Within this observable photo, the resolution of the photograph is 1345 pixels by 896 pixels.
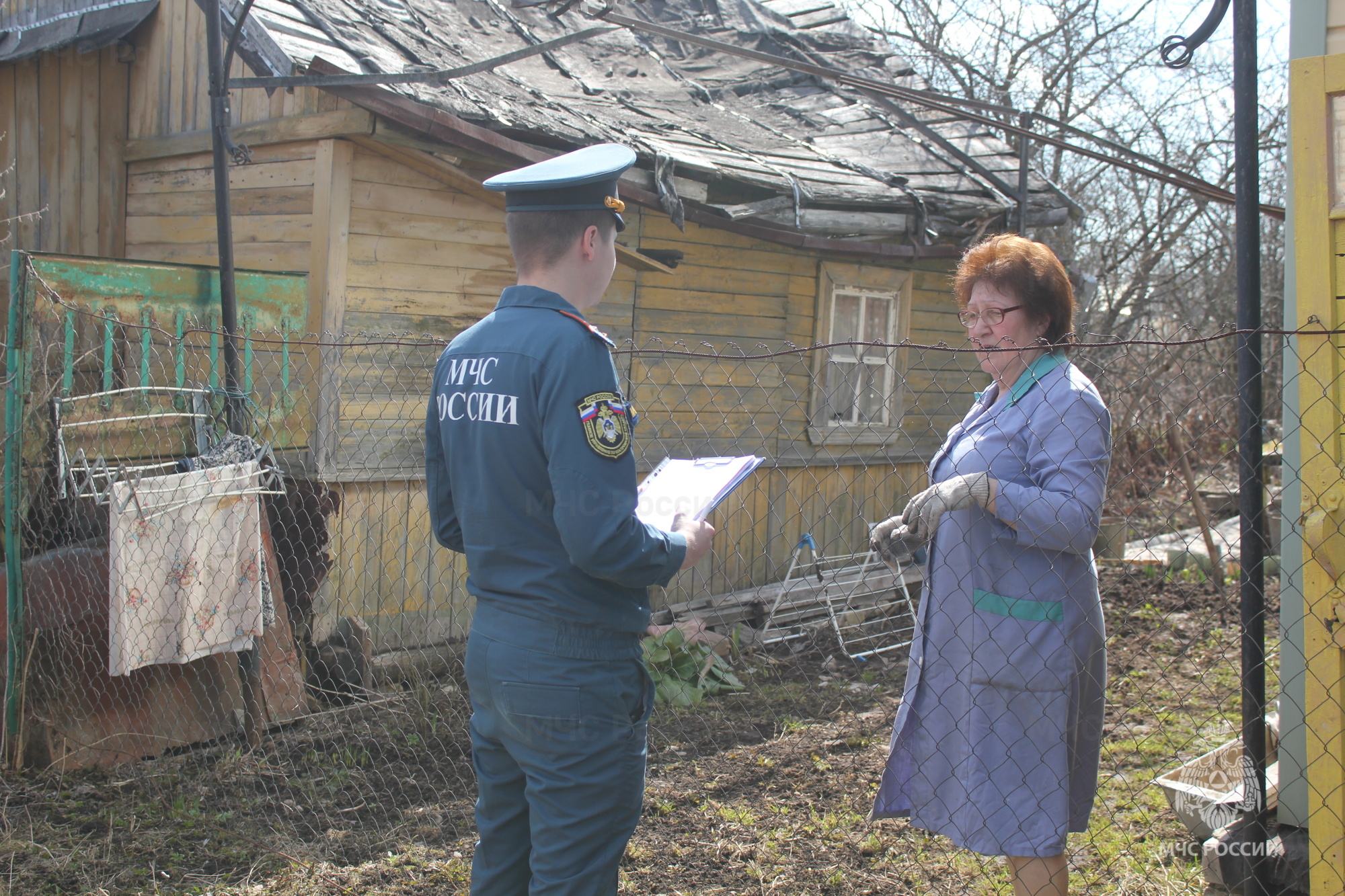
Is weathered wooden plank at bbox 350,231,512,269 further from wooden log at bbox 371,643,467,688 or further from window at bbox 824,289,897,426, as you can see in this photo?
window at bbox 824,289,897,426

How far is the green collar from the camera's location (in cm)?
233

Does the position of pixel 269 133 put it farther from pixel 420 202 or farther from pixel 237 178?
pixel 420 202

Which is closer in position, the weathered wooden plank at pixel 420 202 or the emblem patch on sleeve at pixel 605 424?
the emblem patch on sleeve at pixel 605 424

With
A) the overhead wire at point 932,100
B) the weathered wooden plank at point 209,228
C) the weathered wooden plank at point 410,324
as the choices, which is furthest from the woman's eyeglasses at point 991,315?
the weathered wooden plank at point 209,228

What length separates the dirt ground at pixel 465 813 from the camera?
332cm

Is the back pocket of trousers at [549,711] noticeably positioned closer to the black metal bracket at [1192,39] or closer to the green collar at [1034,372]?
the green collar at [1034,372]

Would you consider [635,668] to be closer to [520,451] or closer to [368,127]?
[520,451]

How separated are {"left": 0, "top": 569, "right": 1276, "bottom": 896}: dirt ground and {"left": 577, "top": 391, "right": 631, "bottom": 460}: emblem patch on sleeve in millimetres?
2031

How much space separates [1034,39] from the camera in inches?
557

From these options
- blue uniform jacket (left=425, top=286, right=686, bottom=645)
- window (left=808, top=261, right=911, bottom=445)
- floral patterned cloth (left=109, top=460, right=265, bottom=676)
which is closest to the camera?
blue uniform jacket (left=425, top=286, right=686, bottom=645)

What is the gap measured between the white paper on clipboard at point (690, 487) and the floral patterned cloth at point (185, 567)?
93.8 inches

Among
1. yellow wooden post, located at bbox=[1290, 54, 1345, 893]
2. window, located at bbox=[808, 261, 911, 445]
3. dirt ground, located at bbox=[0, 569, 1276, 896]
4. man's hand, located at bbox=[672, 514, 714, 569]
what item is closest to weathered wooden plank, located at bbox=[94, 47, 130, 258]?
dirt ground, located at bbox=[0, 569, 1276, 896]

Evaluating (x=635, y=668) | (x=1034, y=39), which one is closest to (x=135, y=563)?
(x=635, y=668)

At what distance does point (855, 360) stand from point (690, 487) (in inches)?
246
